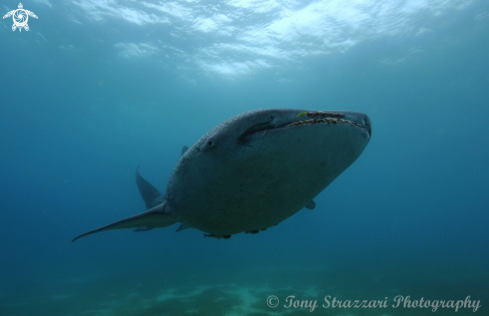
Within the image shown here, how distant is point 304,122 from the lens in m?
1.71

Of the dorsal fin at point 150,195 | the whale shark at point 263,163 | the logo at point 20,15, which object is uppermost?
the logo at point 20,15

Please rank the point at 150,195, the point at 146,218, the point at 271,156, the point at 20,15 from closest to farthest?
the point at 271,156, the point at 146,218, the point at 150,195, the point at 20,15

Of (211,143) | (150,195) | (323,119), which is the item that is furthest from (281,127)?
(150,195)

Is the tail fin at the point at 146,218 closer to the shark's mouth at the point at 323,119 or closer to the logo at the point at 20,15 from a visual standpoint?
the shark's mouth at the point at 323,119

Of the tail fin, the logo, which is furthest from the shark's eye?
the logo

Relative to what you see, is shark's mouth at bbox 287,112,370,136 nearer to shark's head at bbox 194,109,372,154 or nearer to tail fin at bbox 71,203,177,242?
shark's head at bbox 194,109,372,154

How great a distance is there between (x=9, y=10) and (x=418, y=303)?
3675cm

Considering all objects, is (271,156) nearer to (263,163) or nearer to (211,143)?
(263,163)

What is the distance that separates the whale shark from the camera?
1.80 metres

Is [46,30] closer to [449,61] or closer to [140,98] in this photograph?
[140,98]

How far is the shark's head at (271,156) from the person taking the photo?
1787 millimetres

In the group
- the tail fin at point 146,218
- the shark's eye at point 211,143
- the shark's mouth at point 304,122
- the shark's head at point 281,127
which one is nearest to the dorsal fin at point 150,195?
the tail fin at point 146,218

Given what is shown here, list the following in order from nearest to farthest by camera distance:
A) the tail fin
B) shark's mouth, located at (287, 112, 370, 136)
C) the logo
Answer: shark's mouth, located at (287, 112, 370, 136)
the tail fin
the logo

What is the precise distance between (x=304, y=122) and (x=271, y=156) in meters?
0.39
